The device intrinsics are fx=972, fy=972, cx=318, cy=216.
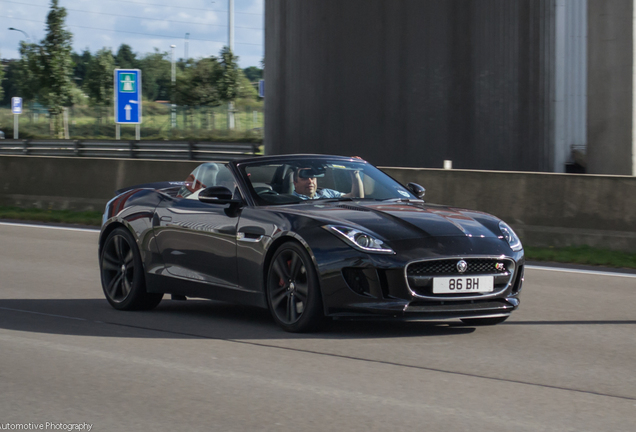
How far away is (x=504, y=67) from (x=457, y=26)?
1585 mm

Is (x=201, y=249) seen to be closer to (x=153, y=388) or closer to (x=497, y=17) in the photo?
(x=153, y=388)

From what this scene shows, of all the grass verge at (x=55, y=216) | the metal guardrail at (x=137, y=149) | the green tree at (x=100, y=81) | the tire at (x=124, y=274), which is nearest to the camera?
the tire at (x=124, y=274)

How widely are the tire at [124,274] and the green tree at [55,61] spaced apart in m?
53.4

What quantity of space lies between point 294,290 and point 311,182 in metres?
1.18

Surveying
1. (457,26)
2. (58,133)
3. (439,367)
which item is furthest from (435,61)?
(58,133)

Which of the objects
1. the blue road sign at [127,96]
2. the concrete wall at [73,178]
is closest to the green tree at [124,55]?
the blue road sign at [127,96]

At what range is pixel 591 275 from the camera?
10.9m

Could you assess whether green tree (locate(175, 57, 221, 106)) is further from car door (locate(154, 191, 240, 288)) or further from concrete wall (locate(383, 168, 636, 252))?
car door (locate(154, 191, 240, 288))

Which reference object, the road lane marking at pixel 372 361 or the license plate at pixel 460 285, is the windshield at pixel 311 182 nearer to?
the road lane marking at pixel 372 361

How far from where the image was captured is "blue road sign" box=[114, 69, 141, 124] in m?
26.2

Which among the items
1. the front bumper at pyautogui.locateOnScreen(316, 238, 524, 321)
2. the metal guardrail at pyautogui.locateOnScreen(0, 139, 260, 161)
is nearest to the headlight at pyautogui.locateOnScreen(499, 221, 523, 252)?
the front bumper at pyautogui.locateOnScreen(316, 238, 524, 321)

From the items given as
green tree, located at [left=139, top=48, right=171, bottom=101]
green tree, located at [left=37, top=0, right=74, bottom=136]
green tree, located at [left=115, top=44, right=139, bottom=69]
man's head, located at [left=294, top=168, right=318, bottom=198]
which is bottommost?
man's head, located at [left=294, top=168, right=318, bottom=198]

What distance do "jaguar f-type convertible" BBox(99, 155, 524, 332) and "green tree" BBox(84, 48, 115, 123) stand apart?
8252 cm

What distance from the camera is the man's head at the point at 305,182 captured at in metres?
7.73
